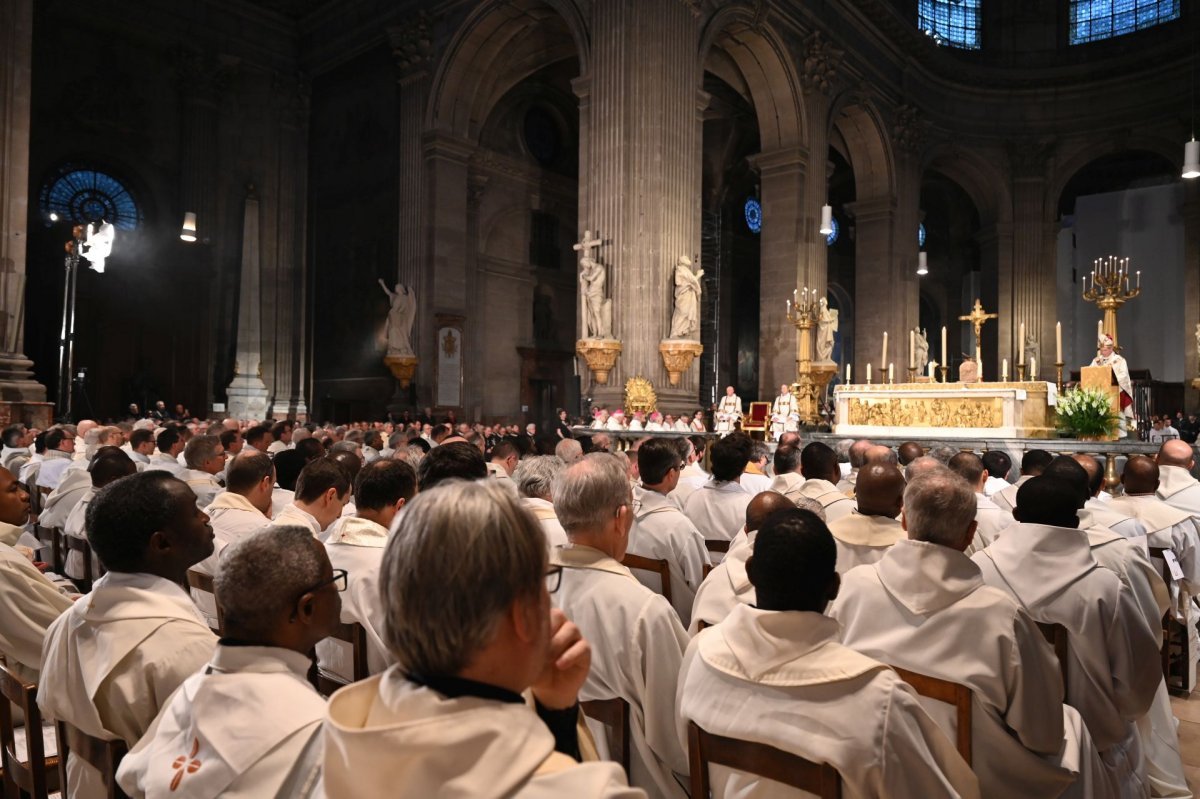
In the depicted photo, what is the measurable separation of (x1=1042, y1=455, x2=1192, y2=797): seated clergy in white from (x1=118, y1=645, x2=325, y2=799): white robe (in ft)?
9.43

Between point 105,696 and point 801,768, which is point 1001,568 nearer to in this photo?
point 801,768

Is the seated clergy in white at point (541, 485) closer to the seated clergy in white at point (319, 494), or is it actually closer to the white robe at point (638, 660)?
the seated clergy in white at point (319, 494)

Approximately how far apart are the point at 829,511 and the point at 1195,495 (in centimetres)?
259

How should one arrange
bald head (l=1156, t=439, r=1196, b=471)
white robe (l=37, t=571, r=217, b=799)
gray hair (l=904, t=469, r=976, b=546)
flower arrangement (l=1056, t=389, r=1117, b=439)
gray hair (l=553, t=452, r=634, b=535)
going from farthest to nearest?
flower arrangement (l=1056, t=389, r=1117, b=439)
bald head (l=1156, t=439, r=1196, b=471)
gray hair (l=553, t=452, r=634, b=535)
gray hair (l=904, t=469, r=976, b=546)
white robe (l=37, t=571, r=217, b=799)

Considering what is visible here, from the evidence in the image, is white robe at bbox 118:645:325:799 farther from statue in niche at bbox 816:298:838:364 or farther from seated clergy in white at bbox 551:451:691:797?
statue in niche at bbox 816:298:838:364

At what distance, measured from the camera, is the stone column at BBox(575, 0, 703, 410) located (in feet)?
52.3

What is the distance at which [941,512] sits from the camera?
258 cm

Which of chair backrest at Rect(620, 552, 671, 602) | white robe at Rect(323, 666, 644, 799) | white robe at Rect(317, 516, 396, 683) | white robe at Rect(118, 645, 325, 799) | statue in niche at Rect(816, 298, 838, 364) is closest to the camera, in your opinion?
white robe at Rect(323, 666, 644, 799)

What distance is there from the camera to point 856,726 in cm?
188

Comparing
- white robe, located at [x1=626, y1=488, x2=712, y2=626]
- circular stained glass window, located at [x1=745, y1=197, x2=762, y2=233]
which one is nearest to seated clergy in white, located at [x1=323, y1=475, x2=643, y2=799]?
white robe, located at [x1=626, y1=488, x2=712, y2=626]

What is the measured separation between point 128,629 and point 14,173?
14320 mm

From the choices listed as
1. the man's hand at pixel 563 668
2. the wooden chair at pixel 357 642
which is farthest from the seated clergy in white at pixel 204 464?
the man's hand at pixel 563 668

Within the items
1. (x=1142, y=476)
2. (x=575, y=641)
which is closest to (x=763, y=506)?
(x=575, y=641)

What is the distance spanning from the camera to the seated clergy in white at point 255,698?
5.51ft
